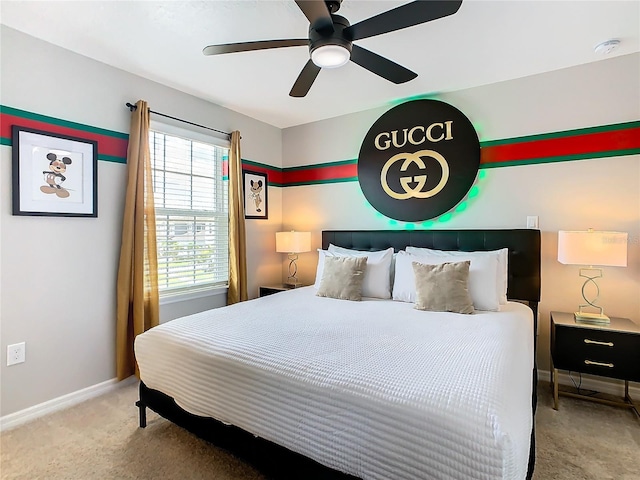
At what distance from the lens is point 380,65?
203cm

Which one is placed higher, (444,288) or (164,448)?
(444,288)

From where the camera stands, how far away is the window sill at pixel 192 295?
318cm

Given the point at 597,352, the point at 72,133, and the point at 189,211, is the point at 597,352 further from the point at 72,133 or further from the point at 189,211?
the point at 72,133

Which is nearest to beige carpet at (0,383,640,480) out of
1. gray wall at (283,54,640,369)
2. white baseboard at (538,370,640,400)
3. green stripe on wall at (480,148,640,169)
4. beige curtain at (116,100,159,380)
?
white baseboard at (538,370,640,400)

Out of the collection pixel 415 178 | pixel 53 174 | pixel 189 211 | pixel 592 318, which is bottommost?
pixel 592 318

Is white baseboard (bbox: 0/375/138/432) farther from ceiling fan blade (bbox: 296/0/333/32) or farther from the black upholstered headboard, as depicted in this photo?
ceiling fan blade (bbox: 296/0/333/32)

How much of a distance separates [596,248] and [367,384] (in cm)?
209

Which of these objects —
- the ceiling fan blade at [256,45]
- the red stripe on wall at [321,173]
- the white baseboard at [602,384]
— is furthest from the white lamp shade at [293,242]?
the white baseboard at [602,384]

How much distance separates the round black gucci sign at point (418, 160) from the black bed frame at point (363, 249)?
28cm

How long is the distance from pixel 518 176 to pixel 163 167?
3232 mm

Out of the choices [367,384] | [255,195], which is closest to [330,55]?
[367,384]

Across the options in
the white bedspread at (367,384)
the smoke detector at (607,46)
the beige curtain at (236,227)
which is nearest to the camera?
the white bedspread at (367,384)

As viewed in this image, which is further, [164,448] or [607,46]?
[607,46]

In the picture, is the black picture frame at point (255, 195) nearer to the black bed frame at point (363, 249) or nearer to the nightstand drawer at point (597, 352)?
the black bed frame at point (363, 249)
